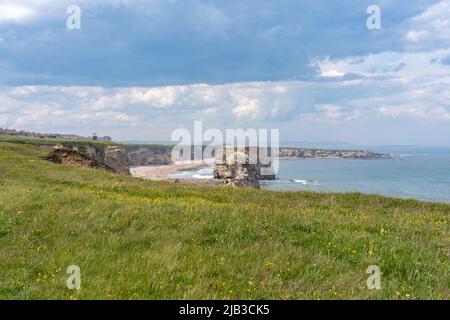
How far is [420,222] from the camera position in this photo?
45.3 feet

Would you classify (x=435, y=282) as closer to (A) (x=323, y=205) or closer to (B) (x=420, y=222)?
(B) (x=420, y=222)

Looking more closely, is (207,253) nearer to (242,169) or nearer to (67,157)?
(67,157)

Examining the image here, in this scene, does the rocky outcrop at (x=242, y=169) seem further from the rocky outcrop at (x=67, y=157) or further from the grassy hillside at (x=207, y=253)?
the grassy hillside at (x=207, y=253)

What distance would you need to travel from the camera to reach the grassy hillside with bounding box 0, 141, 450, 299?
24.0ft

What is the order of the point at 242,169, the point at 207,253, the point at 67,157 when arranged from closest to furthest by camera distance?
1. the point at 207,253
2. the point at 67,157
3. the point at 242,169

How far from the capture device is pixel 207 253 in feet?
29.7

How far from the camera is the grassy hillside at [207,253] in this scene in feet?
24.0

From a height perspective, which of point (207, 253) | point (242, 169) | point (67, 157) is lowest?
point (242, 169)

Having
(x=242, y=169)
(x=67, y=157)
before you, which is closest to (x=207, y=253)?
(x=67, y=157)

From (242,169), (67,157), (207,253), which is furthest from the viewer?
(242,169)

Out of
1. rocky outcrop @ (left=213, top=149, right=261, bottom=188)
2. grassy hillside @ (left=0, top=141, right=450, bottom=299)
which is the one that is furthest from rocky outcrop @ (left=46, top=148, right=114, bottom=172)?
grassy hillside @ (left=0, top=141, right=450, bottom=299)

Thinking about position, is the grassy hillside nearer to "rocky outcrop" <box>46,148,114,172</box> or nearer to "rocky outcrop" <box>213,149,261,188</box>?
"rocky outcrop" <box>46,148,114,172</box>
